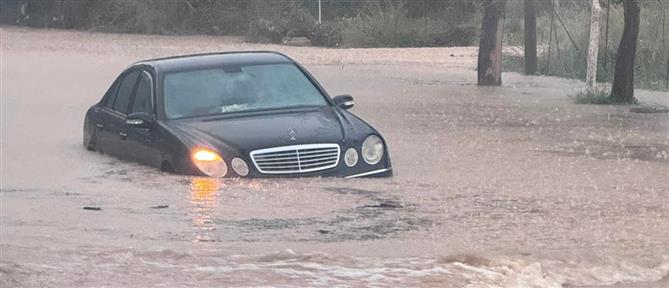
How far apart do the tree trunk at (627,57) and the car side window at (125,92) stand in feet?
29.8

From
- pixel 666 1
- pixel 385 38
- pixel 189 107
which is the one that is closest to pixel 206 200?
pixel 189 107

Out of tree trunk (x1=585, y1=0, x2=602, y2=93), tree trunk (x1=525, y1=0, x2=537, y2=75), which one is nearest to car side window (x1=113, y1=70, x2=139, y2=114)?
tree trunk (x1=585, y1=0, x2=602, y2=93)

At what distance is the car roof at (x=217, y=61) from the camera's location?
12430mm

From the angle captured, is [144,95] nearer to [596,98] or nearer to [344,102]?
[344,102]

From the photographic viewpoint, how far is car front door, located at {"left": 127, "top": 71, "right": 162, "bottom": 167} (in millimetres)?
11609

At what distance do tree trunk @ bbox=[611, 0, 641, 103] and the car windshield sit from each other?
28.1 feet

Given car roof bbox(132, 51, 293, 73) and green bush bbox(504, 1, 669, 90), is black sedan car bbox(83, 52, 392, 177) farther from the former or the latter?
green bush bbox(504, 1, 669, 90)

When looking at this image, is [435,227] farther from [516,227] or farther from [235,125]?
[235,125]

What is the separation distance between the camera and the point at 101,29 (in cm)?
5034

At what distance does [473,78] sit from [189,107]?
15.8m

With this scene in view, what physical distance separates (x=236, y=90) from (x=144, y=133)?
0.94 metres

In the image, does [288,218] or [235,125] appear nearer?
[288,218]

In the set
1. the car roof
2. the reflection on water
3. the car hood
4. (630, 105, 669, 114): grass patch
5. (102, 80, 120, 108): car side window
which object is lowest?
(630, 105, 669, 114): grass patch

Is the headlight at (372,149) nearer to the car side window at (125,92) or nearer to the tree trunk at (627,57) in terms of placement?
the car side window at (125,92)
